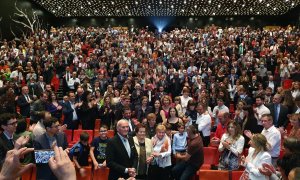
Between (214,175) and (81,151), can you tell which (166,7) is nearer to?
(81,151)

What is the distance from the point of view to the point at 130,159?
4.60 metres

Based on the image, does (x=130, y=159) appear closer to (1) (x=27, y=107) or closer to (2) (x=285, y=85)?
(1) (x=27, y=107)

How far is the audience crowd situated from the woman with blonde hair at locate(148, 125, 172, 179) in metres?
0.02

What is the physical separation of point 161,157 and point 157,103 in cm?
253

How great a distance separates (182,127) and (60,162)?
530 cm

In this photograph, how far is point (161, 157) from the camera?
6094 mm

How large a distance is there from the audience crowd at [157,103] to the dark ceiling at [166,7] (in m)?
8.41

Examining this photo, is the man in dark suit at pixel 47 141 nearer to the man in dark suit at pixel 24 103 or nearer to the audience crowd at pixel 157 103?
the audience crowd at pixel 157 103

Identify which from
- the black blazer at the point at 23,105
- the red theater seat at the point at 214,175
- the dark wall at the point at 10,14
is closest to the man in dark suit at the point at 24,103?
the black blazer at the point at 23,105

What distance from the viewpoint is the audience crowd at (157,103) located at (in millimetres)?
4754

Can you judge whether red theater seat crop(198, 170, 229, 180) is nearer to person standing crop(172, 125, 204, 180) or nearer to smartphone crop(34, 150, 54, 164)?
person standing crop(172, 125, 204, 180)

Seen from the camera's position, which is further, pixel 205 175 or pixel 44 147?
pixel 205 175

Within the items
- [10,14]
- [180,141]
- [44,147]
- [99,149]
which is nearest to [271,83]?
[180,141]

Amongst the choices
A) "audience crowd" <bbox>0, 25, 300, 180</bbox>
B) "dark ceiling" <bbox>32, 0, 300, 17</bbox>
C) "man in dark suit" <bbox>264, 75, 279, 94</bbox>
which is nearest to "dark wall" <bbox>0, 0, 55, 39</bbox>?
"dark ceiling" <bbox>32, 0, 300, 17</bbox>
